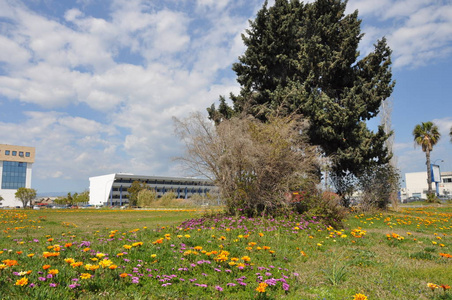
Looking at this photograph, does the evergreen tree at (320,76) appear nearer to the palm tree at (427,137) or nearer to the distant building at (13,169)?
the palm tree at (427,137)

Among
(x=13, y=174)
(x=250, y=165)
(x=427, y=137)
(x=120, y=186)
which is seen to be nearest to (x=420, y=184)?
(x=427, y=137)

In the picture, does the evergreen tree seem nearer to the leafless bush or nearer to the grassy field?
the leafless bush

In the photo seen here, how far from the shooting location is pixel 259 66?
62.2ft

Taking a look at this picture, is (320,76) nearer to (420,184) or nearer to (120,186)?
(120,186)

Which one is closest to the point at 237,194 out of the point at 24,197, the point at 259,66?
the point at 259,66

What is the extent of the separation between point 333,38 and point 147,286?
66.4ft

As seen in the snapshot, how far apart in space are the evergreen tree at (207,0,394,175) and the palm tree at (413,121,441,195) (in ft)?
83.9

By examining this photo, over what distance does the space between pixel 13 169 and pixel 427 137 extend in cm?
9884

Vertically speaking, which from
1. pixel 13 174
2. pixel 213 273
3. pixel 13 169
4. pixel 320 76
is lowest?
pixel 213 273

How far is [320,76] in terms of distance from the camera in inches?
748

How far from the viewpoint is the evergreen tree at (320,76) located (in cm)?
1711

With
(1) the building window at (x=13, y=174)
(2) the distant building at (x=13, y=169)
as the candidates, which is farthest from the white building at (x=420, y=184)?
(1) the building window at (x=13, y=174)

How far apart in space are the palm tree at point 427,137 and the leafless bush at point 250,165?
37.2 meters

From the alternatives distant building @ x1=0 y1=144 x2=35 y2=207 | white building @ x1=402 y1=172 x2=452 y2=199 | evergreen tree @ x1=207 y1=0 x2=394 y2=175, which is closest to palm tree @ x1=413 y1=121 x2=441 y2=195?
evergreen tree @ x1=207 y1=0 x2=394 y2=175
